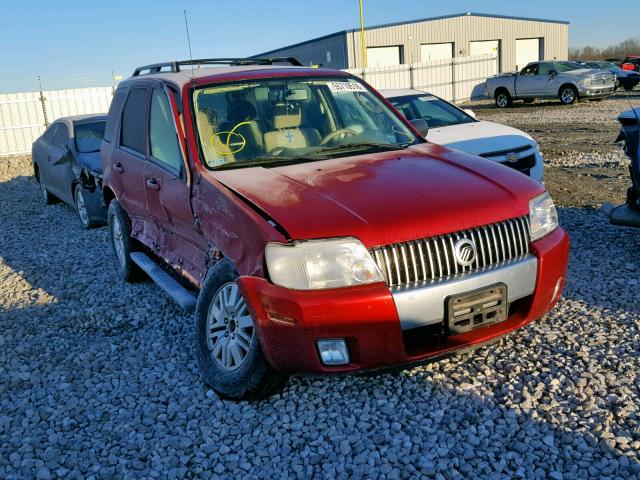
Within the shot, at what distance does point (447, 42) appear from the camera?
42.9 meters

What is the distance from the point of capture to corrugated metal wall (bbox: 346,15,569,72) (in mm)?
40781

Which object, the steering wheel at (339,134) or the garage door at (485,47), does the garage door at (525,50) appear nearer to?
the garage door at (485,47)

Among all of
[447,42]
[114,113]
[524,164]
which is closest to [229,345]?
[114,113]

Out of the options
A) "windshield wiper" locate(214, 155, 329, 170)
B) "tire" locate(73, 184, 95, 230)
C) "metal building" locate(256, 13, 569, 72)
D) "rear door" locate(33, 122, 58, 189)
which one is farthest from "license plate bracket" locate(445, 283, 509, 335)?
"metal building" locate(256, 13, 569, 72)

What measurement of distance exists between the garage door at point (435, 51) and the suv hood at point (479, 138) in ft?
117

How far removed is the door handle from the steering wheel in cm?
130

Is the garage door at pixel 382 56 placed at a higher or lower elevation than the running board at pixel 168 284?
higher

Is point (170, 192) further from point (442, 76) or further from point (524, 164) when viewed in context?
point (442, 76)

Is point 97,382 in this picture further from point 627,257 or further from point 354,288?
point 627,257

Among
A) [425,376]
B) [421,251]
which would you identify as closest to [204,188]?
[421,251]

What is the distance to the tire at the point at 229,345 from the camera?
11.1 ft

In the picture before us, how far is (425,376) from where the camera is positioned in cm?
370

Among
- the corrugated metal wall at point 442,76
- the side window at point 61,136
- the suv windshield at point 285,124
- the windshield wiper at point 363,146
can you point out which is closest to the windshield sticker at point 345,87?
the suv windshield at point 285,124

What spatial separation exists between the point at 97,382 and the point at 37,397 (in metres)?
0.36
